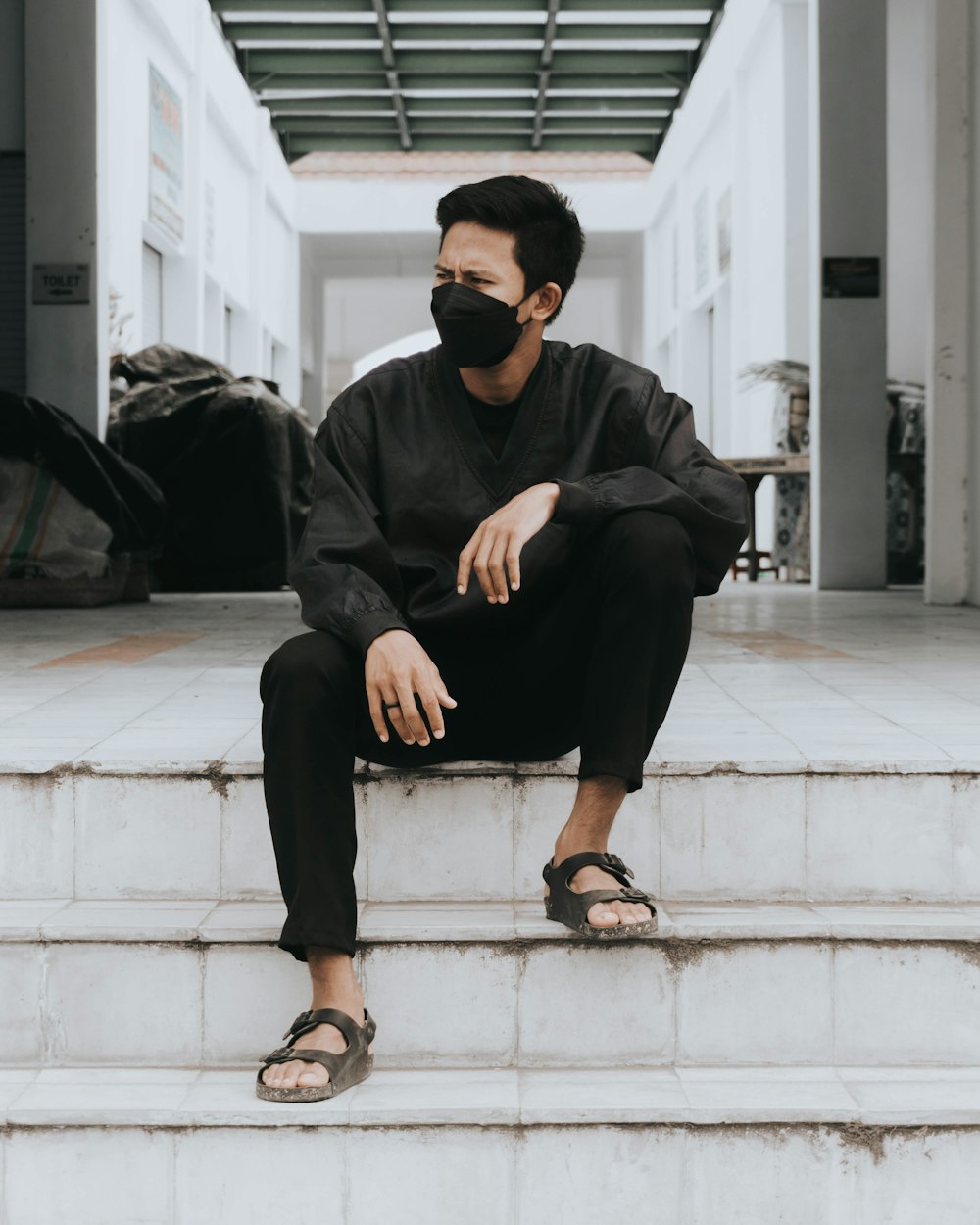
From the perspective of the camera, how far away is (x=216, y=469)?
Result: 27.0 ft

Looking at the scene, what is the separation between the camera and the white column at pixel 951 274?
6.38m

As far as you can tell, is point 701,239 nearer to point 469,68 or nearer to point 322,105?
point 469,68

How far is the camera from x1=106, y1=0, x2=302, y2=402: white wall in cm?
1087

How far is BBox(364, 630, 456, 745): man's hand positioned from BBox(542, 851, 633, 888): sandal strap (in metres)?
0.31

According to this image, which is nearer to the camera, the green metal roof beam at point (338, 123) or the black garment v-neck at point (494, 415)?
the black garment v-neck at point (494, 415)

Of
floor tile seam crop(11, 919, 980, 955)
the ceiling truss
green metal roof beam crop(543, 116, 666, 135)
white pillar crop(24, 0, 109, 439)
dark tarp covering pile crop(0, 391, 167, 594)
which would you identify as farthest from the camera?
green metal roof beam crop(543, 116, 666, 135)

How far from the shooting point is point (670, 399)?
2299mm

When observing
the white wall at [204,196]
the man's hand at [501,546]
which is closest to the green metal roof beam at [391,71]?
the white wall at [204,196]

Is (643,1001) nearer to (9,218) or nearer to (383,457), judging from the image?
(383,457)

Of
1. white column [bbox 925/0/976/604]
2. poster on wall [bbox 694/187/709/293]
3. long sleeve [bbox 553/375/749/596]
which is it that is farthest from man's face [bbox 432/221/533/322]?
poster on wall [bbox 694/187/709/293]

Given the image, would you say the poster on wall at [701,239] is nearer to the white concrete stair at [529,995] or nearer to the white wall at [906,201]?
the white wall at [906,201]

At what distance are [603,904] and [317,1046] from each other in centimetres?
45

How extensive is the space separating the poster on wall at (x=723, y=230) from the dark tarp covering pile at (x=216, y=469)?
673cm

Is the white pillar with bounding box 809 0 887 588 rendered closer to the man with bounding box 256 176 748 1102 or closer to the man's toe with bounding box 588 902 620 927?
the man with bounding box 256 176 748 1102
